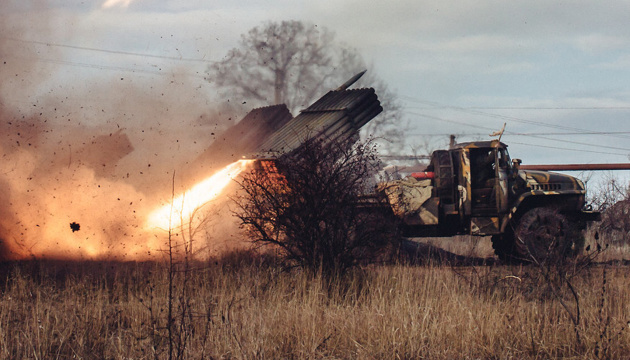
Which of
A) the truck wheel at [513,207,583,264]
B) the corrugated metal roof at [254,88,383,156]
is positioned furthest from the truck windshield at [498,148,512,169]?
the corrugated metal roof at [254,88,383,156]

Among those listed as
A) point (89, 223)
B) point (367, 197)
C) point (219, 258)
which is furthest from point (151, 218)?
point (367, 197)

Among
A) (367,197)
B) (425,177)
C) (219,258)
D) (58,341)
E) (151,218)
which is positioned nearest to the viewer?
(58,341)

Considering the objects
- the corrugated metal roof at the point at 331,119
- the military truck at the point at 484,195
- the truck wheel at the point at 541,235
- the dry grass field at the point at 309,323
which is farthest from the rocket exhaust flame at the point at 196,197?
the truck wheel at the point at 541,235

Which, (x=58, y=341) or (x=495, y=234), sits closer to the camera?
(x=58, y=341)

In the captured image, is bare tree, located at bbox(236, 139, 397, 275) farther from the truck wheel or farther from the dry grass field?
the truck wheel

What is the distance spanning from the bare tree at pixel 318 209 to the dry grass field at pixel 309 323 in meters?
0.60

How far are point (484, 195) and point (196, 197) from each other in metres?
7.55

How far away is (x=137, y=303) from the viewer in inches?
332

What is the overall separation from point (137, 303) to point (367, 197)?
15.3 feet

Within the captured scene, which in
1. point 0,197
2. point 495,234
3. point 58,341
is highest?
point 0,197

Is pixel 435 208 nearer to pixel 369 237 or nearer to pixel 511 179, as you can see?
pixel 511 179

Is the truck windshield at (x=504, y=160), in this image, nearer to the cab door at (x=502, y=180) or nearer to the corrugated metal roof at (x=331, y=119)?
the cab door at (x=502, y=180)

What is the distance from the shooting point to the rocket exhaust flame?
15.9 metres

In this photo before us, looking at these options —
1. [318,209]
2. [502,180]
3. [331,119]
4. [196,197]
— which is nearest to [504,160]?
[502,180]
